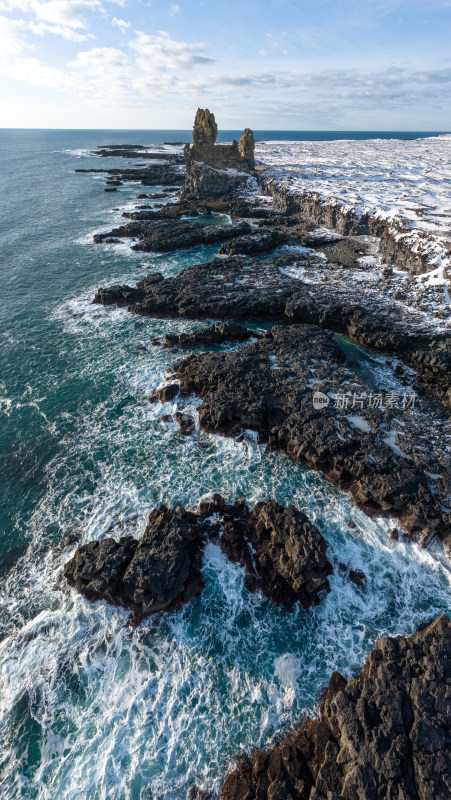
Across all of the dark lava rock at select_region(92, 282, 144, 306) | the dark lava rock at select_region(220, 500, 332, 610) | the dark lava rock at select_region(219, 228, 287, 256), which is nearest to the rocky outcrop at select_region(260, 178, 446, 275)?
the dark lava rock at select_region(219, 228, 287, 256)

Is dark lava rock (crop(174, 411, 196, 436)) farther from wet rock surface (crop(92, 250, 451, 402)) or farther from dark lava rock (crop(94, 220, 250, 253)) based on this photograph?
dark lava rock (crop(94, 220, 250, 253))

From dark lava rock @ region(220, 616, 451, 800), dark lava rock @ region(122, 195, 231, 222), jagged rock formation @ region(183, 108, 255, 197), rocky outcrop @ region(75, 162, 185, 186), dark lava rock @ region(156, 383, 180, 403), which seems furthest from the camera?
rocky outcrop @ region(75, 162, 185, 186)

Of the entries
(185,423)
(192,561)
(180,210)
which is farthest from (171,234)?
(192,561)

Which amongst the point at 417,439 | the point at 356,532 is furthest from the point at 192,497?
the point at 417,439

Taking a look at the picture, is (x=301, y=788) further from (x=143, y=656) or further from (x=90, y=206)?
(x=90, y=206)

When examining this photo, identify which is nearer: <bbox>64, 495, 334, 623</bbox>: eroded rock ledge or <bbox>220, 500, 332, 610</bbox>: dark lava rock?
<bbox>64, 495, 334, 623</bbox>: eroded rock ledge

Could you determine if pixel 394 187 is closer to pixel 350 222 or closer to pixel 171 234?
pixel 350 222
